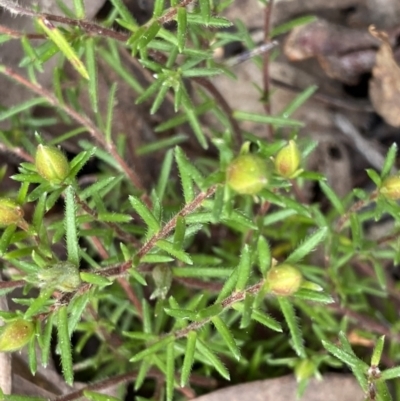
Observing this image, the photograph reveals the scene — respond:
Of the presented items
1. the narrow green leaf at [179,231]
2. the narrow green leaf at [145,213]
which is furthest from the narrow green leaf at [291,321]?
the narrow green leaf at [145,213]

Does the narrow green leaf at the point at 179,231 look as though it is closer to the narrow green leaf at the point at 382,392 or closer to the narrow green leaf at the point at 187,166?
the narrow green leaf at the point at 187,166

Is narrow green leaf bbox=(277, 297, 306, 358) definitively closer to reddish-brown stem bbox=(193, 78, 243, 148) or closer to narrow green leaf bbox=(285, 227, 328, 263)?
narrow green leaf bbox=(285, 227, 328, 263)

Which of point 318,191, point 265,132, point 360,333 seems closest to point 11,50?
point 265,132

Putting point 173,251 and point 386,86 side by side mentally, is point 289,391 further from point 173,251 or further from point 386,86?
point 386,86

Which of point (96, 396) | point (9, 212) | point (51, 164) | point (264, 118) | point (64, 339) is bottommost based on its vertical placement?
point (96, 396)

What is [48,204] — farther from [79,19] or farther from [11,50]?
[11,50]

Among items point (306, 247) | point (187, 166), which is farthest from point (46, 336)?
point (306, 247)
